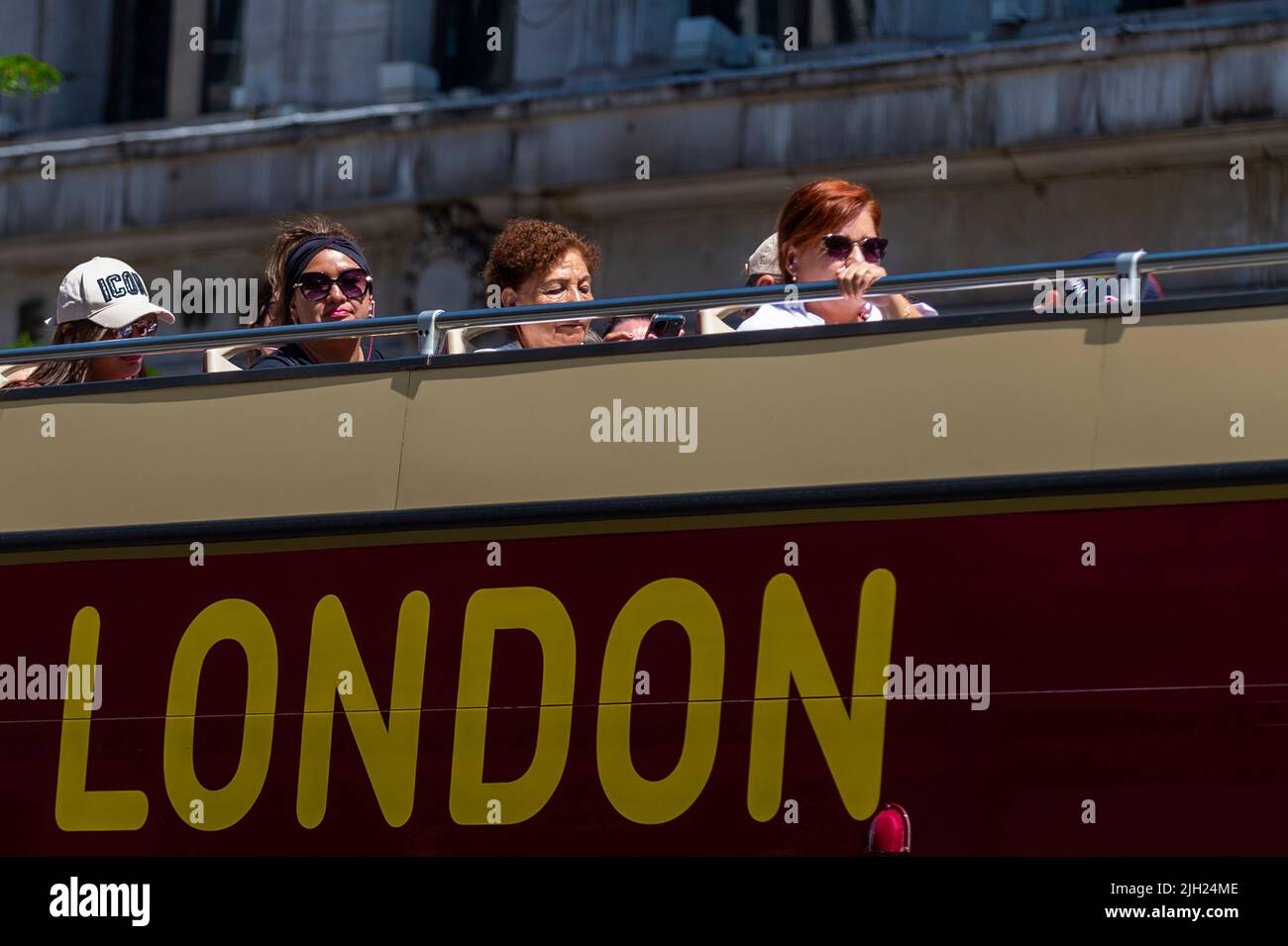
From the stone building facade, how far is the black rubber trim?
7.68 metres

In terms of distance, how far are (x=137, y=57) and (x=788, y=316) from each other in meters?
15.6

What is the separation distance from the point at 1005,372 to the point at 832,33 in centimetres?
1141

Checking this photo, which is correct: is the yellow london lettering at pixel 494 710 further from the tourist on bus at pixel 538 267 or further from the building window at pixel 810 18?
the building window at pixel 810 18

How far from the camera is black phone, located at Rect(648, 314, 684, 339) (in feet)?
20.8

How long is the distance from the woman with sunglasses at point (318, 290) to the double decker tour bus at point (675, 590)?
0.32 m

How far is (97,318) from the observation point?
6824 mm
